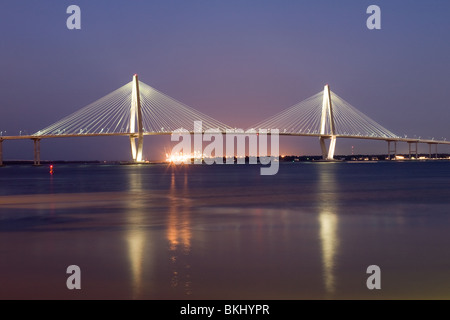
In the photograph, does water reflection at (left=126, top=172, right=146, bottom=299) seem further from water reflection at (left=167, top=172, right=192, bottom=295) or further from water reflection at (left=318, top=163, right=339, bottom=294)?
water reflection at (left=318, top=163, right=339, bottom=294)

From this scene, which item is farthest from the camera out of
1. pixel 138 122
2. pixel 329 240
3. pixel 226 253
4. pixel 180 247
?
pixel 138 122

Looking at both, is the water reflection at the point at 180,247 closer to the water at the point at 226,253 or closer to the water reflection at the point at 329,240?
the water at the point at 226,253

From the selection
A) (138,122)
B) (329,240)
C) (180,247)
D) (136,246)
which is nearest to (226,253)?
(180,247)

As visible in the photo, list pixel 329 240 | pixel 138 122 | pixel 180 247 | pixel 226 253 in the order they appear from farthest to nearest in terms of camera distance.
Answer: pixel 138 122
pixel 329 240
pixel 180 247
pixel 226 253

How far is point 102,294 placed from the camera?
6.14m

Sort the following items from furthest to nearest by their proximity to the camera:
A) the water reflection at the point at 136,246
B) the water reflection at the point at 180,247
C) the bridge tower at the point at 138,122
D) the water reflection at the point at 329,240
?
1. the bridge tower at the point at 138,122
2. the water reflection at the point at 329,240
3. the water reflection at the point at 180,247
4. the water reflection at the point at 136,246

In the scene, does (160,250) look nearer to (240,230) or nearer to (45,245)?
(45,245)

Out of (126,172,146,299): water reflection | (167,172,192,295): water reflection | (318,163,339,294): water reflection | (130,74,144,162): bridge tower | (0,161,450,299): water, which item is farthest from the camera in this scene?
(130,74,144,162): bridge tower

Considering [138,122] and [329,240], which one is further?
[138,122]

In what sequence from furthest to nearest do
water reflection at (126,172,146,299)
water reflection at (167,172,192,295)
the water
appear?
water reflection at (167,172,192,295) → water reflection at (126,172,146,299) → the water

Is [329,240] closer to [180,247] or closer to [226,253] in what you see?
[226,253]

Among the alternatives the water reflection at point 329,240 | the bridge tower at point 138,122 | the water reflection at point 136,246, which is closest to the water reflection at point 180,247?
the water reflection at point 136,246

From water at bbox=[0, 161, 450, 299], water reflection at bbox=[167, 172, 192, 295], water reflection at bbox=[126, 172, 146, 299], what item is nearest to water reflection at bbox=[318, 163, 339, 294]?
water at bbox=[0, 161, 450, 299]
